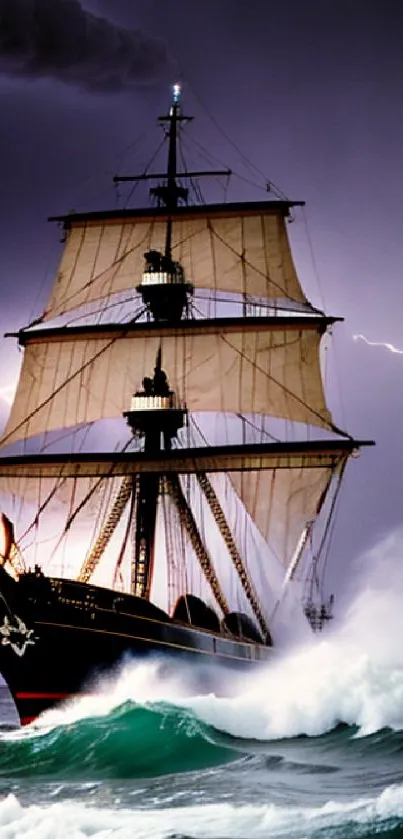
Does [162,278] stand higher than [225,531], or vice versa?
[162,278]

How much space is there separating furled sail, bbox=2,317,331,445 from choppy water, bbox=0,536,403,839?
651cm

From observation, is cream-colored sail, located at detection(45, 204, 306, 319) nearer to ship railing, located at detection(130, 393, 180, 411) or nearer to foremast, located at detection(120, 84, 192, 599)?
foremast, located at detection(120, 84, 192, 599)

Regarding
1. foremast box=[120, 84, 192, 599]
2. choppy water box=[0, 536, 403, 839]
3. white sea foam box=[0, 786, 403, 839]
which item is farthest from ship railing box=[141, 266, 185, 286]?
white sea foam box=[0, 786, 403, 839]

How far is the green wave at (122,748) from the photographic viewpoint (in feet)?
59.1

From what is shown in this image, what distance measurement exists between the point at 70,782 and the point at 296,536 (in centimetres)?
1293

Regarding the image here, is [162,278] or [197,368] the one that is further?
[162,278]

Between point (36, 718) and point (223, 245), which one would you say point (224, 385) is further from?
point (36, 718)

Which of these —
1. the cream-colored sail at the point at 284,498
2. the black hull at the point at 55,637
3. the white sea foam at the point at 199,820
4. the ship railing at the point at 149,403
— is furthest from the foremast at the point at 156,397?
the white sea foam at the point at 199,820

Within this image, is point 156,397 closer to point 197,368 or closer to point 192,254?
point 197,368

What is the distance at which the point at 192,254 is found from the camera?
33.8 m

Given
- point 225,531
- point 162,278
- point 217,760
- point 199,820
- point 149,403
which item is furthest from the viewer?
point 162,278

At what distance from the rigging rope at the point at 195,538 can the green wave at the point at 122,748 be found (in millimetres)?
7539

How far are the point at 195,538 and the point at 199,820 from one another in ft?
51.4

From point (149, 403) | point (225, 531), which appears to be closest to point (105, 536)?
point (225, 531)
